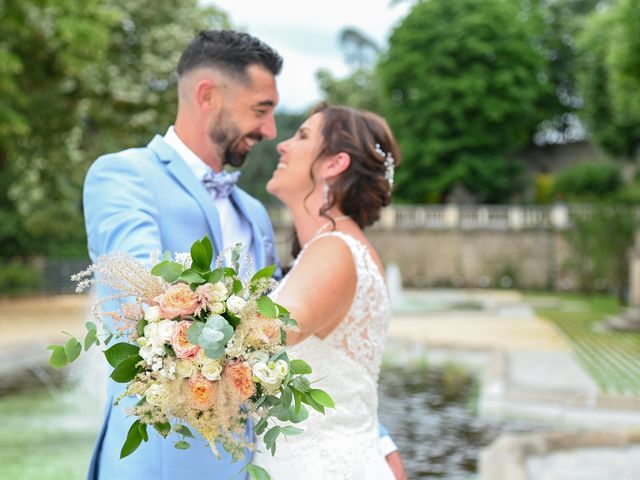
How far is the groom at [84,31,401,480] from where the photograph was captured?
275 cm

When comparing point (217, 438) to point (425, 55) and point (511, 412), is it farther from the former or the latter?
point (425, 55)

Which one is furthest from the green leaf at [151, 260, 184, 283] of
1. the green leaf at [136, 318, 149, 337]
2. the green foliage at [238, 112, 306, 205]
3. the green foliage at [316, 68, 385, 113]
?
the green foliage at [316, 68, 385, 113]

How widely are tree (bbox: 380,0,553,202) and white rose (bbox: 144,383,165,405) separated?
38.7m

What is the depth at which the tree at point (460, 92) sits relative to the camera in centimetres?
4097

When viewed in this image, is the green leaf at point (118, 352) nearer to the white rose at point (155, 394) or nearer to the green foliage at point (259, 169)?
the white rose at point (155, 394)

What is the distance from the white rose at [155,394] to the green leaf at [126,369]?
10 cm

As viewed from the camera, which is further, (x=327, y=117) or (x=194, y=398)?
(x=327, y=117)

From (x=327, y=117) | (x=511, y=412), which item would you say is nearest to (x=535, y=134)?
(x=511, y=412)

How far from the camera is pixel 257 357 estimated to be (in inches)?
83.1

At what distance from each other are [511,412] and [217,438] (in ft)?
30.3

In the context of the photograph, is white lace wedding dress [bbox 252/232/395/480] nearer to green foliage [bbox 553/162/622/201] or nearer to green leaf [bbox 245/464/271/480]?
green leaf [bbox 245/464/271/480]

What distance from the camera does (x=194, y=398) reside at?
2070mm

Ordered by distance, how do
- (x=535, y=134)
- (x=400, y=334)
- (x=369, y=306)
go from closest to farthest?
1. (x=369, y=306)
2. (x=400, y=334)
3. (x=535, y=134)

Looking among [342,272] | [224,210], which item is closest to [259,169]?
[224,210]
